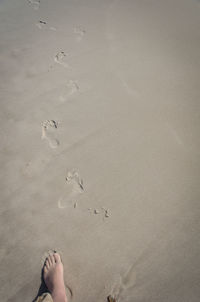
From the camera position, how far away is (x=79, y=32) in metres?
2.58

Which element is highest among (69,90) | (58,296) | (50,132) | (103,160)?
(69,90)

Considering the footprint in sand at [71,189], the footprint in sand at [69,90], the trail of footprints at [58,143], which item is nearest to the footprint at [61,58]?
the trail of footprints at [58,143]

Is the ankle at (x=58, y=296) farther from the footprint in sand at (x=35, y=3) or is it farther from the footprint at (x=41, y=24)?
the footprint in sand at (x=35, y=3)

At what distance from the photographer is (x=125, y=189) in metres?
1.52

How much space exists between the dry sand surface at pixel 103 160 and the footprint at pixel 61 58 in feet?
0.06

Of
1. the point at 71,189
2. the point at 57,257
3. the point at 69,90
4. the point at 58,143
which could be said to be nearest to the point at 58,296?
the point at 57,257

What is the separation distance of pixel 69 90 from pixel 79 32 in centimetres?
102

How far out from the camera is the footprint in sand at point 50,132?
5.65 ft

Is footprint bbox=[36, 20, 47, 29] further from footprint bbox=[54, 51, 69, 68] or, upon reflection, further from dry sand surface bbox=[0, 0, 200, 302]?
footprint bbox=[54, 51, 69, 68]

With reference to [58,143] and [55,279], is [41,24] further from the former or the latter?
[55,279]

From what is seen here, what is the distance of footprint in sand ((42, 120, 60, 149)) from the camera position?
1724 mm

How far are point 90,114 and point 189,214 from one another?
1.12 metres

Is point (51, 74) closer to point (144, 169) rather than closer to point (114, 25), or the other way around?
point (114, 25)

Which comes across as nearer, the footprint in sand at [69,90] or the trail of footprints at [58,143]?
the trail of footprints at [58,143]
